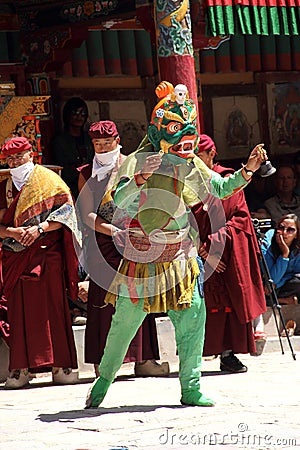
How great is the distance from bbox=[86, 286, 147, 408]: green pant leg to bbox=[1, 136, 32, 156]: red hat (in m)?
1.55

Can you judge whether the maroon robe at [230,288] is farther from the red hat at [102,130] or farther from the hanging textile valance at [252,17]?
the hanging textile valance at [252,17]

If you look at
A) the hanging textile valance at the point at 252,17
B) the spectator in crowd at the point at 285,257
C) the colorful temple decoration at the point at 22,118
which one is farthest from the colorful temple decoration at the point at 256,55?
the colorful temple decoration at the point at 22,118

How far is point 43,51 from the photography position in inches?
429

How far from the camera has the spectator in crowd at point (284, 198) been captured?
35.9 ft

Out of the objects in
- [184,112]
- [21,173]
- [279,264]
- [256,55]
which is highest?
[256,55]

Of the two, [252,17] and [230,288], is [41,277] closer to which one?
[230,288]

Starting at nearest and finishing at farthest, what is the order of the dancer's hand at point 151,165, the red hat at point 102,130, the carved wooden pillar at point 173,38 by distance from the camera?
1. the dancer's hand at point 151,165
2. the red hat at point 102,130
3. the carved wooden pillar at point 173,38

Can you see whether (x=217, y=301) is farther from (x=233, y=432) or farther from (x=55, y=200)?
(x=233, y=432)

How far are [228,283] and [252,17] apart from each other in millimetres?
2237

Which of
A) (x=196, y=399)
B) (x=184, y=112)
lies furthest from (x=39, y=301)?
(x=184, y=112)

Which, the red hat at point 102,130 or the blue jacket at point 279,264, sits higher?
the red hat at point 102,130

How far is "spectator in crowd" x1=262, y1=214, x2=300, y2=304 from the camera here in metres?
9.62

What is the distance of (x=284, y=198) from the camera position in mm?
11039

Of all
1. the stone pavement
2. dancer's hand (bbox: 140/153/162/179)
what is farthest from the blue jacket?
dancer's hand (bbox: 140/153/162/179)
